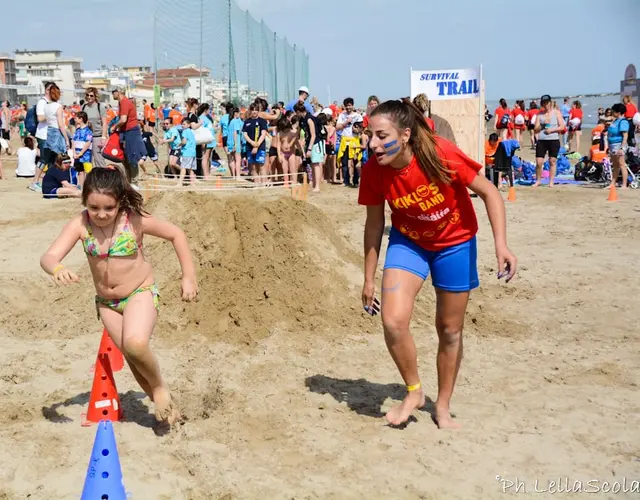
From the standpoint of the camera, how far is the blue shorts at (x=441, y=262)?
177 inches

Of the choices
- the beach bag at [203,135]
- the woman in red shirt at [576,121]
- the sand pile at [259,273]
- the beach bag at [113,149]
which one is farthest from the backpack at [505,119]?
the sand pile at [259,273]

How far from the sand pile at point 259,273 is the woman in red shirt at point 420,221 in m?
2.28

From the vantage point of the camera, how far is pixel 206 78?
23.7 m

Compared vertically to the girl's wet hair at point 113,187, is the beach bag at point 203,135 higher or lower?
higher

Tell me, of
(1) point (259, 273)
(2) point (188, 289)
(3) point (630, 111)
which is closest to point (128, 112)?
(1) point (259, 273)

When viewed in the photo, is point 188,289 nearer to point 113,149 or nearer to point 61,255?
point 61,255

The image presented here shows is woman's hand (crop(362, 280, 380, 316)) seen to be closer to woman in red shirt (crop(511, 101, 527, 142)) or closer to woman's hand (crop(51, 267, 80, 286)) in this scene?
woman's hand (crop(51, 267, 80, 286))

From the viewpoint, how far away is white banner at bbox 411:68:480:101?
14.3 m

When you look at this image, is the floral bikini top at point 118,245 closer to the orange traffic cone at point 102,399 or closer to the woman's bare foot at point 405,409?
the orange traffic cone at point 102,399

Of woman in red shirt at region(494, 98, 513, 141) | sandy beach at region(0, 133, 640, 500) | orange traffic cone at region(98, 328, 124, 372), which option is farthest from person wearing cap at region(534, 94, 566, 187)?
orange traffic cone at region(98, 328, 124, 372)

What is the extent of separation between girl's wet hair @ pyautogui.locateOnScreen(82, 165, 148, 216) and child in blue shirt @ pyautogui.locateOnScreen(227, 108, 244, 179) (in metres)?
12.4

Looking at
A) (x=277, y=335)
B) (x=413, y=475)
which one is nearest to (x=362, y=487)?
(x=413, y=475)

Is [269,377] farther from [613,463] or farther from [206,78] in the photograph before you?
[206,78]

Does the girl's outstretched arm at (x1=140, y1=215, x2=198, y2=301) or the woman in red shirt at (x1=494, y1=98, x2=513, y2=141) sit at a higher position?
the woman in red shirt at (x1=494, y1=98, x2=513, y2=141)
